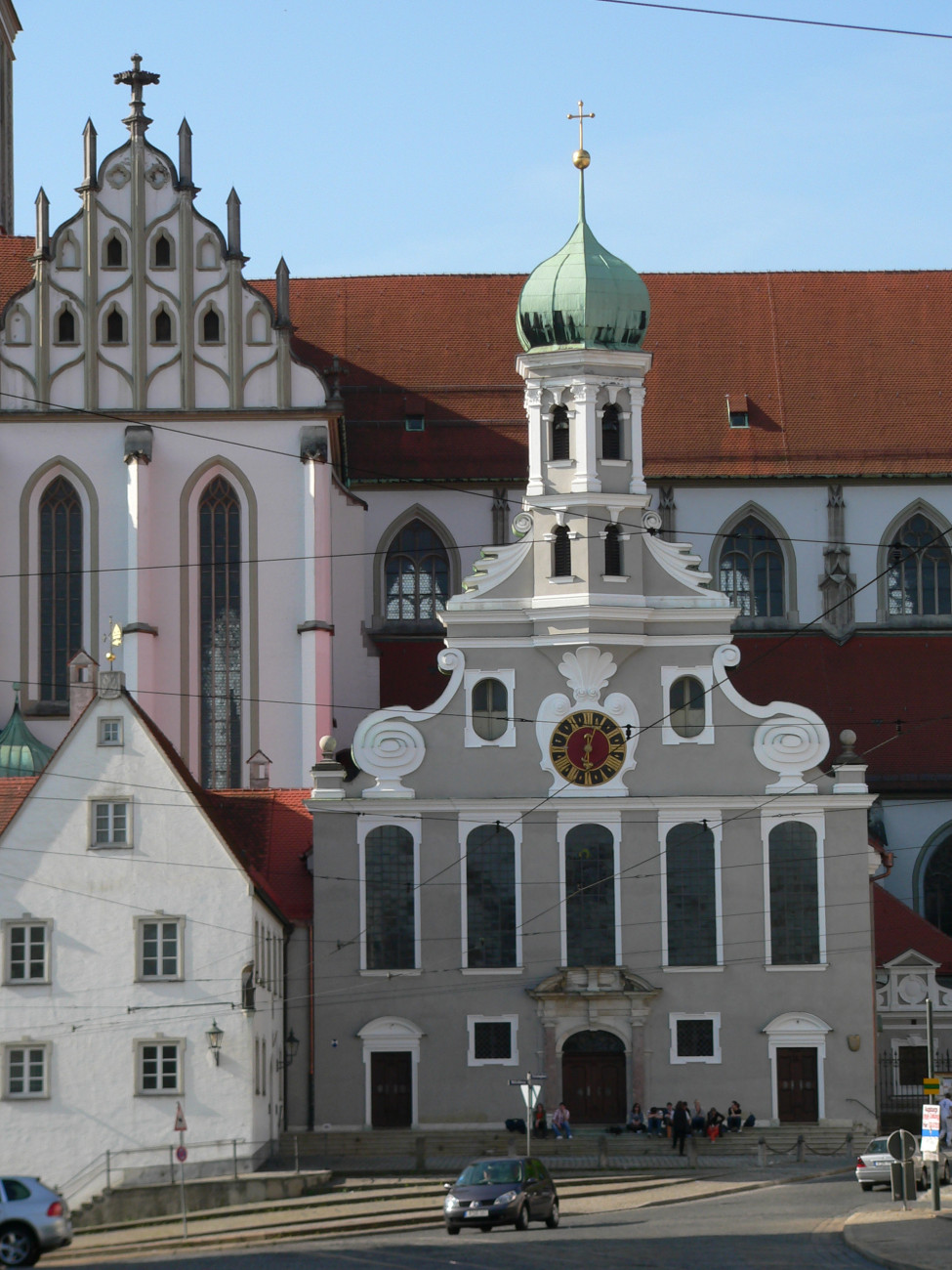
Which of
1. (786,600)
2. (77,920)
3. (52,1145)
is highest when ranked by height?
(786,600)

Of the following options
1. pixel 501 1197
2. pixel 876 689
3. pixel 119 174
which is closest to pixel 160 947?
pixel 501 1197

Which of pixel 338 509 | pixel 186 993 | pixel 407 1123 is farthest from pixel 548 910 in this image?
pixel 338 509

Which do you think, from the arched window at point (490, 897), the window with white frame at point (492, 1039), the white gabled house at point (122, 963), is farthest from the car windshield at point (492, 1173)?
the arched window at point (490, 897)

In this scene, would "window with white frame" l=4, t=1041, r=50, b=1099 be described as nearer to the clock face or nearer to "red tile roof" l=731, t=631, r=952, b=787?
the clock face

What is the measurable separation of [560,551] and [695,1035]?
10399mm

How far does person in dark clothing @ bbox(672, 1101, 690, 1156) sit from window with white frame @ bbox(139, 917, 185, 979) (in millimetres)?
9666

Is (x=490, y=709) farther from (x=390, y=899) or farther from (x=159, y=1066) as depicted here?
(x=159, y=1066)

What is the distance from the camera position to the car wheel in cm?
3188

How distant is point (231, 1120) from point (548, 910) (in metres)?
9.44

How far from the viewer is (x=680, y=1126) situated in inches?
1925

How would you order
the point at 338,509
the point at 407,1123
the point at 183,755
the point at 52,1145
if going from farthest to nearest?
the point at 338,509
the point at 183,755
the point at 407,1123
the point at 52,1145

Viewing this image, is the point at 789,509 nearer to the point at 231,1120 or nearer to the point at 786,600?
the point at 786,600

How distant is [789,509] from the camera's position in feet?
219

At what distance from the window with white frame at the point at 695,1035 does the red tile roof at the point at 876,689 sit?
11.3 metres
